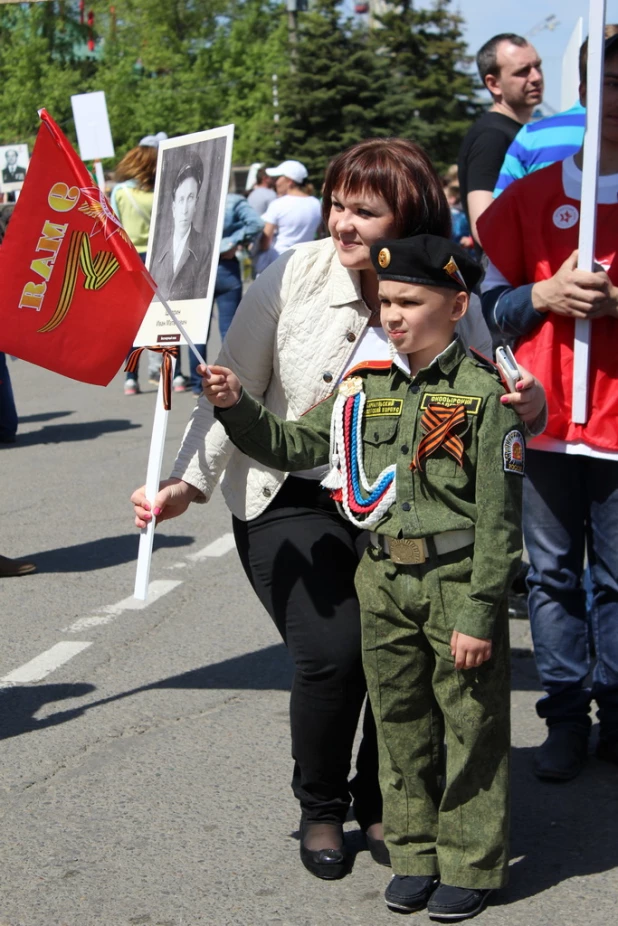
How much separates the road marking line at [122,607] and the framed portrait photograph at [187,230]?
2.25 meters

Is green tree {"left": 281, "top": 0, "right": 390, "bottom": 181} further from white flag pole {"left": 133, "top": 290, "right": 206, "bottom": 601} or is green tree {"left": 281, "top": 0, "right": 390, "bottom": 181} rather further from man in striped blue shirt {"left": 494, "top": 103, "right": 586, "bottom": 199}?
white flag pole {"left": 133, "top": 290, "right": 206, "bottom": 601}

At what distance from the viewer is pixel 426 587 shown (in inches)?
117

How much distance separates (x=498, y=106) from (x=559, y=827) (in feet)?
11.4

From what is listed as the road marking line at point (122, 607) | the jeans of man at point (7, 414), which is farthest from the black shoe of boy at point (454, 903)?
the jeans of man at point (7, 414)

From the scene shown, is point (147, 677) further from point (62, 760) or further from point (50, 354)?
point (50, 354)

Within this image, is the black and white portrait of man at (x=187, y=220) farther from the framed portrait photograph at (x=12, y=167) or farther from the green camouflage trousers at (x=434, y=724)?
the framed portrait photograph at (x=12, y=167)

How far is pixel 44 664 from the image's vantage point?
5023mm

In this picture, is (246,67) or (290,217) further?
(246,67)

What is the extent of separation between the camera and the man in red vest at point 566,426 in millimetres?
3742

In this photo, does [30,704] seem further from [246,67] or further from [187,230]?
[246,67]

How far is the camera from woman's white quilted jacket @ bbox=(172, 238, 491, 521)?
132 inches

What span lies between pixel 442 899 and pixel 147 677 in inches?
81.0

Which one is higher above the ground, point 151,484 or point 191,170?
point 191,170

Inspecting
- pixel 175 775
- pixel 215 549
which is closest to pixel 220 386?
pixel 175 775
